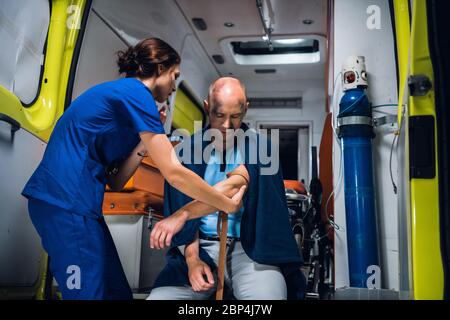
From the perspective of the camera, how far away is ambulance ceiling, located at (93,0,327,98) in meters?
3.97

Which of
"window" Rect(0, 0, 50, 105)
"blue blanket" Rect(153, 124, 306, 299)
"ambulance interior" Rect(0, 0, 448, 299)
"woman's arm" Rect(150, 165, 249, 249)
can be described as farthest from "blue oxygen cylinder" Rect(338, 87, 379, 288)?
"window" Rect(0, 0, 50, 105)

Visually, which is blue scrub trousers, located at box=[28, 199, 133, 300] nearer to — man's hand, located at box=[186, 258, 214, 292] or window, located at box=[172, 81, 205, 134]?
man's hand, located at box=[186, 258, 214, 292]

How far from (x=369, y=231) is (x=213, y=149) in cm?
118

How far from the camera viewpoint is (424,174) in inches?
47.2

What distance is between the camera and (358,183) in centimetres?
262

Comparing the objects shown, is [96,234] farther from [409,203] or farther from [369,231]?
[369,231]

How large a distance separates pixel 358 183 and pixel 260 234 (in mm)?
1148

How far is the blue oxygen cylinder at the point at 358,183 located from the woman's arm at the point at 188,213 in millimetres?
1119

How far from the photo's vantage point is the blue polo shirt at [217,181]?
1855 millimetres

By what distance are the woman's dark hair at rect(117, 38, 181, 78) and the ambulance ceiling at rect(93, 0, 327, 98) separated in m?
1.75

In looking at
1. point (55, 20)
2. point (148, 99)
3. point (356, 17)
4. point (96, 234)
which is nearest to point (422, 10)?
point (148, 99)

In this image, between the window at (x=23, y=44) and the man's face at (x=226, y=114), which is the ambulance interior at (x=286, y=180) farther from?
the man's face at (x=226, y=114)

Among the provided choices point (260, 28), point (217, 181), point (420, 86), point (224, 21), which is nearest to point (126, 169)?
point (217, 181)

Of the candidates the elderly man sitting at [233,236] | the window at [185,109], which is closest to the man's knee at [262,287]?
the elderly man sitting at [233,236]
